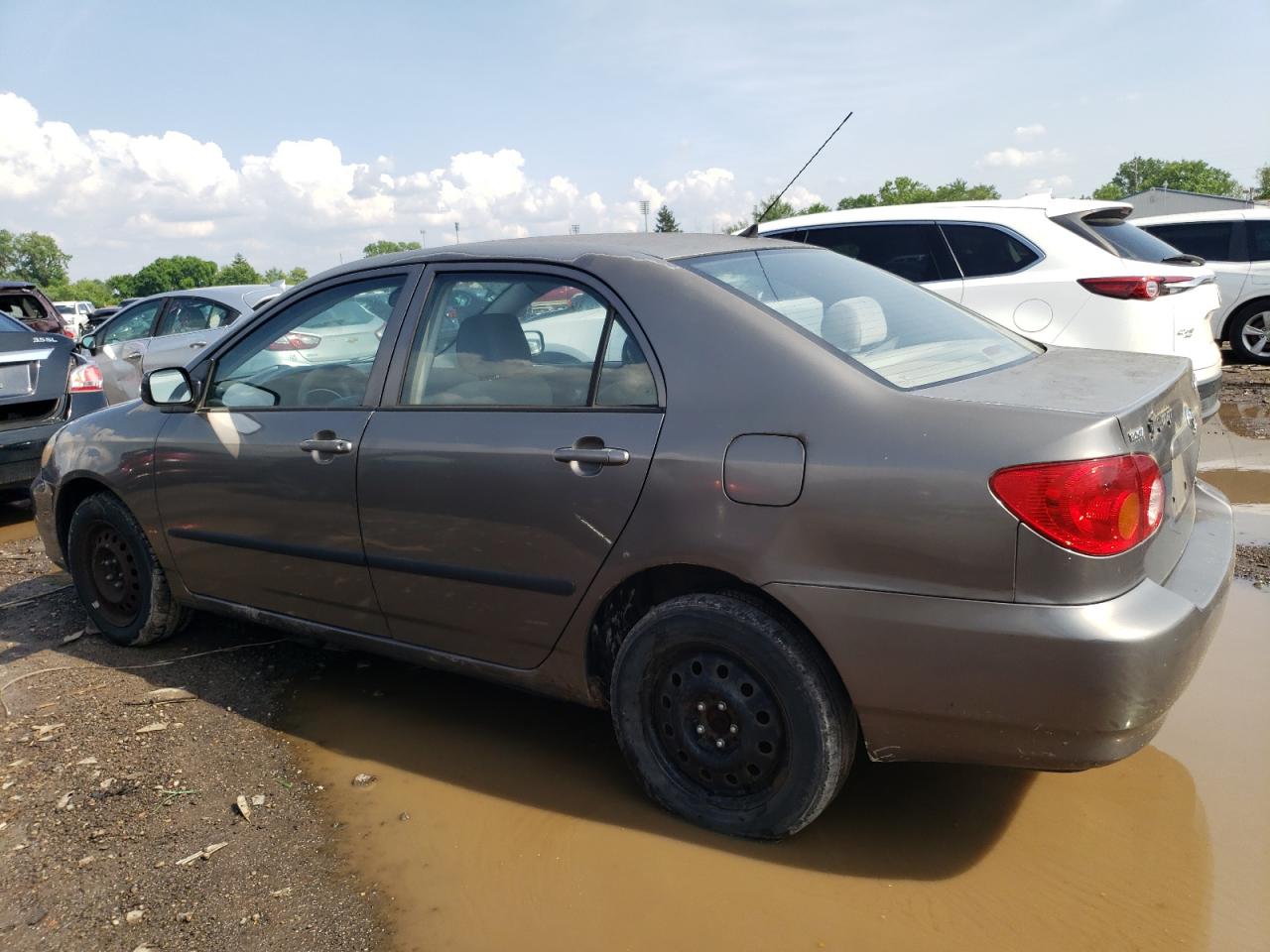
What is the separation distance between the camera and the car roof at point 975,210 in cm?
638

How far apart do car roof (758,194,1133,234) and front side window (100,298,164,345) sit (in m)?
6.63

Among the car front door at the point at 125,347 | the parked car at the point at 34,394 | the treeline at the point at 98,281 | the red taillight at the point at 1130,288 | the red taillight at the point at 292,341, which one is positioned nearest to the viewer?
Result: the red taillight at the point at 292,341

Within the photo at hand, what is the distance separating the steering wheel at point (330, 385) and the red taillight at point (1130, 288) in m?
4.65

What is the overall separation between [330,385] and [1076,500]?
246 cm

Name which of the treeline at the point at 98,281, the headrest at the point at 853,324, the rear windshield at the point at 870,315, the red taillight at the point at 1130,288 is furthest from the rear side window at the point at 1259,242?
the treeline at the point at 98,281

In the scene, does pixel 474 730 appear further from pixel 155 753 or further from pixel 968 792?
pixel 968 792

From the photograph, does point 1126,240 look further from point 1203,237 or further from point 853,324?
point 1203,237

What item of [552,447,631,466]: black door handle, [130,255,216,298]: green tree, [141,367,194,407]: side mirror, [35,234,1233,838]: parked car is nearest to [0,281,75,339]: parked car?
[141,367,194,407]: side mirror

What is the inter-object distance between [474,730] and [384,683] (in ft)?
2.06

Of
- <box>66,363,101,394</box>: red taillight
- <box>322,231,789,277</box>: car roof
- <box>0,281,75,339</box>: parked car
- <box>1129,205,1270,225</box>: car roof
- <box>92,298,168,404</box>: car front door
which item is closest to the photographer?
<box>322,231,789,277</box>: car roof

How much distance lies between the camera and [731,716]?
8.59 ft

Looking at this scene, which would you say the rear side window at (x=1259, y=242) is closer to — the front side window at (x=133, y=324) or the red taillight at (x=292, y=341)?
the red taillight at (x=292, y=341)

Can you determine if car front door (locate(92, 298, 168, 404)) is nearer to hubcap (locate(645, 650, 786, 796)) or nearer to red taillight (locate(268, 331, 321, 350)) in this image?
red taillight (locate(268, 331, 321, 350))

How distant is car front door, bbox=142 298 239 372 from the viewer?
9.67 m
